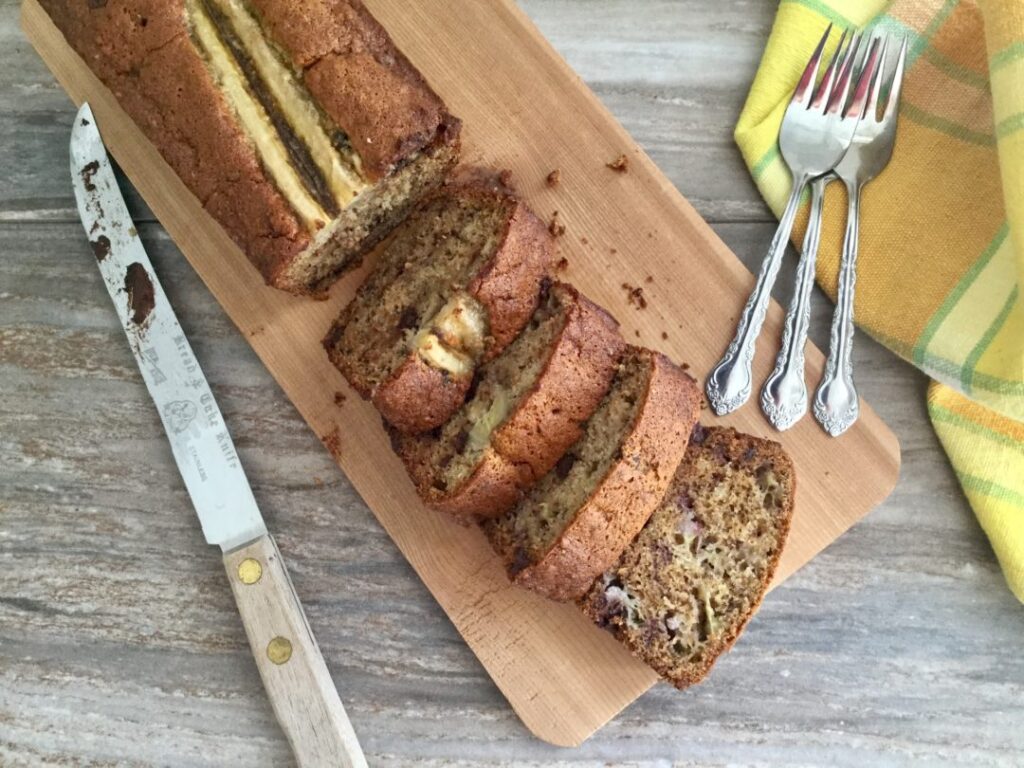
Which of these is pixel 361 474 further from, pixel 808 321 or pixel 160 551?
pixel 808 321

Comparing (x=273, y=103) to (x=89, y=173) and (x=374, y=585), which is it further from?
(x=374, y=585)

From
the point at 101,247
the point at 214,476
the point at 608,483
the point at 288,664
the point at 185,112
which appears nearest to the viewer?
the point at 608,483

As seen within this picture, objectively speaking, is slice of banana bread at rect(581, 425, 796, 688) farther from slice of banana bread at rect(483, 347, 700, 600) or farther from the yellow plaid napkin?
the yellow plaid napkin

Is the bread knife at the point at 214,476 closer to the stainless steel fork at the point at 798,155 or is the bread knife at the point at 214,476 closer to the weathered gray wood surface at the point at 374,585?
the weathered gray wood surface at the point at 374,585

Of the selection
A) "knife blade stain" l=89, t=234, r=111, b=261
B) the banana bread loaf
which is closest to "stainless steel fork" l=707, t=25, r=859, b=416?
the banana bread loaf

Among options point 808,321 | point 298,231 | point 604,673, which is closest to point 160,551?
point 298,231

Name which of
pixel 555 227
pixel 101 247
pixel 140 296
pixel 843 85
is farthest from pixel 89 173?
pixel 843 85
